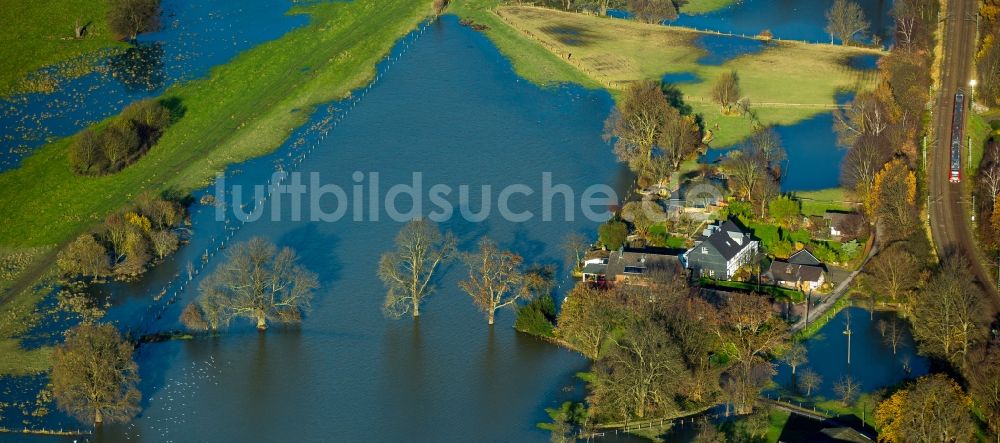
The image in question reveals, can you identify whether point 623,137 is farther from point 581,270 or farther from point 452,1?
point 452,1

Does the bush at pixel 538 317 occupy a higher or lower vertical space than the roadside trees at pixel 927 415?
higher

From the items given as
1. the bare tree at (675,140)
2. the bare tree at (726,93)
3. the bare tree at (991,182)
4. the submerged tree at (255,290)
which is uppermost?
the bare tree at (726,93)

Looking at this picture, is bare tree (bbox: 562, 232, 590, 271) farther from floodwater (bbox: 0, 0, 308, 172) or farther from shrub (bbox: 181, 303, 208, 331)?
floodwater (bbox: 0, 0, 308, 172)

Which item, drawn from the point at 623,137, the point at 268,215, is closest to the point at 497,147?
the point at 623,137

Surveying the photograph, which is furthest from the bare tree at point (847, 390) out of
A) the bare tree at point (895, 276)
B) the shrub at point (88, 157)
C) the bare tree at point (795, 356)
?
the shrub at point (88, 157)

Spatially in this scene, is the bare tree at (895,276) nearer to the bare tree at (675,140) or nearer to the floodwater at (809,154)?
the floodwater at (809,154)

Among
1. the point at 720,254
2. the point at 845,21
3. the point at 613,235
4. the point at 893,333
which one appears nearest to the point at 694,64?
the point at 845,21

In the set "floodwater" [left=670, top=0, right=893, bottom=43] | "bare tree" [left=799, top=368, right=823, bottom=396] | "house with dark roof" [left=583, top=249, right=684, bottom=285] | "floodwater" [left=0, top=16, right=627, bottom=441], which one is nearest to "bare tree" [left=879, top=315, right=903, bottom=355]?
"bare tree" [left=799, top=368, right=823, bottom=396]
